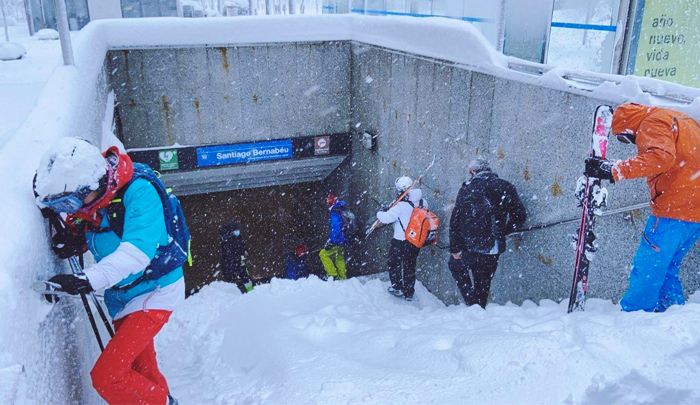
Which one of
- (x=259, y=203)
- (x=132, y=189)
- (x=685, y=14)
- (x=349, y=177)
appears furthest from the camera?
(x=259, y=203)

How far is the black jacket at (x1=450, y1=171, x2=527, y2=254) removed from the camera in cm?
524

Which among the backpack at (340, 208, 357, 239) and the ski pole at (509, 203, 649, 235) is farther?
the backpack at (340, 208, 357, 239)

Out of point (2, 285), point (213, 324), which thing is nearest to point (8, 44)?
point (213, 324)

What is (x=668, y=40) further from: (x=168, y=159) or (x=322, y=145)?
(x=168, y=159)

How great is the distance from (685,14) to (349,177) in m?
6.59

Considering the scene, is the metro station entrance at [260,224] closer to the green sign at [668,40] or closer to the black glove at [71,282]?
the green sign at [668,40]

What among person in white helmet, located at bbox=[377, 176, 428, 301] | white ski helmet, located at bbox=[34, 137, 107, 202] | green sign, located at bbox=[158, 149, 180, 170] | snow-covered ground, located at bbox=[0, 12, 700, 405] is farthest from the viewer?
green sign, located at bbox=[158, 149, 180, 170]

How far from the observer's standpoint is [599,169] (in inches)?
141

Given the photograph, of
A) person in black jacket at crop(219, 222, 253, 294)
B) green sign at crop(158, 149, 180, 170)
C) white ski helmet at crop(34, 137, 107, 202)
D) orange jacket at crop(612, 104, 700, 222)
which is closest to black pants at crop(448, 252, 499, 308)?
orange jacket at crop(612, 104, 700, 222)

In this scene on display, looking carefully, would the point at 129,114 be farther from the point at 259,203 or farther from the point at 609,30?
the point at 609,30

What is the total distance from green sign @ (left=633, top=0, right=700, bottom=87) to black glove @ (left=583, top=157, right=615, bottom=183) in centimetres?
208

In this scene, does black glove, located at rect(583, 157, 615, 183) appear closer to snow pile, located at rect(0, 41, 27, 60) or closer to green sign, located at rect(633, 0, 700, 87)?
green sign, located at rect(633, 0, 700, 87)

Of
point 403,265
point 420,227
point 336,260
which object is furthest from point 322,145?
point 420,227

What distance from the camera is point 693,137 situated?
3393mm
